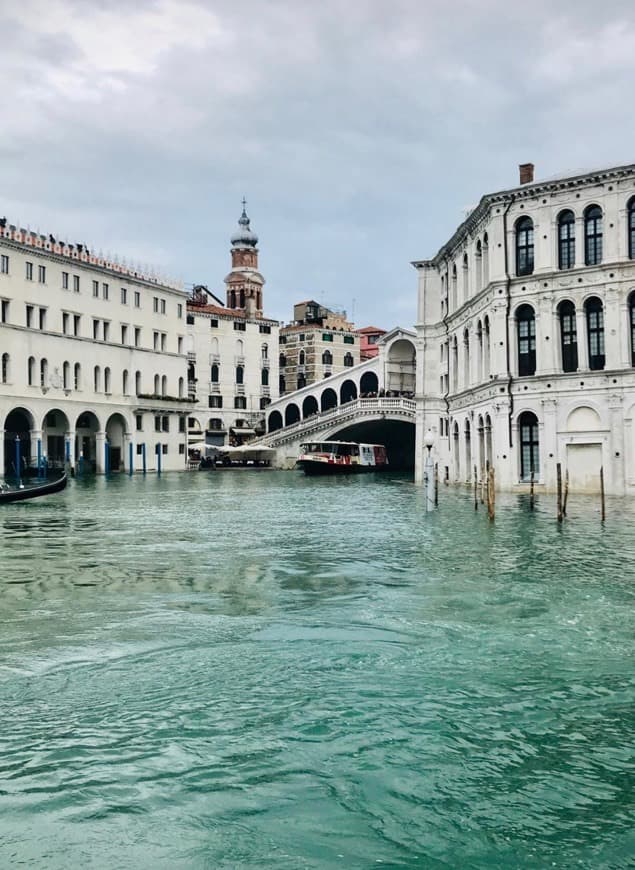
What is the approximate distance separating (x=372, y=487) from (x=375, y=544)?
2055cm

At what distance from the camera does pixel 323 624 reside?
8.62 meters

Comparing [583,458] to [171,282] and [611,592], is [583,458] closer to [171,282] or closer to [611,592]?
[611,592]

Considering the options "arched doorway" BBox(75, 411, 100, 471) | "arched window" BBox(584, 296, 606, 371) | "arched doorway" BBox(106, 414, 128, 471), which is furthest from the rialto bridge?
"arched window" BBox(584, 296, 606, 371)

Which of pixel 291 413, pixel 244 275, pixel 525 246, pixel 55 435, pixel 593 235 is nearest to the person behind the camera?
pixel 593 235

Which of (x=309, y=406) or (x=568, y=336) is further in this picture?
(x=309, y=406)

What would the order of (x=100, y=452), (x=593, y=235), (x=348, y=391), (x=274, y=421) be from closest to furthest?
(x=593, y=235)
(x=100, y=452)
(x=348, y=391)
(x=274, y=421)

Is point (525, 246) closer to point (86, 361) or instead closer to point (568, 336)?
point (568, 336)

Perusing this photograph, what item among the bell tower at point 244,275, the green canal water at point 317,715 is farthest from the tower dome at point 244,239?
the green canal water at point 317,715

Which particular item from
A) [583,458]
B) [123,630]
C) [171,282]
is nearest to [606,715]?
[123,630]

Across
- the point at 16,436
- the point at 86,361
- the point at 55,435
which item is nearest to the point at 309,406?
the point at 86,361

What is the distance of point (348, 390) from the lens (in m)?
65.7

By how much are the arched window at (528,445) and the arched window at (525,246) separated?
4.33 meters

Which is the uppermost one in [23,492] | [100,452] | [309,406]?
[309,406]

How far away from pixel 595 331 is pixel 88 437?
104 feet
